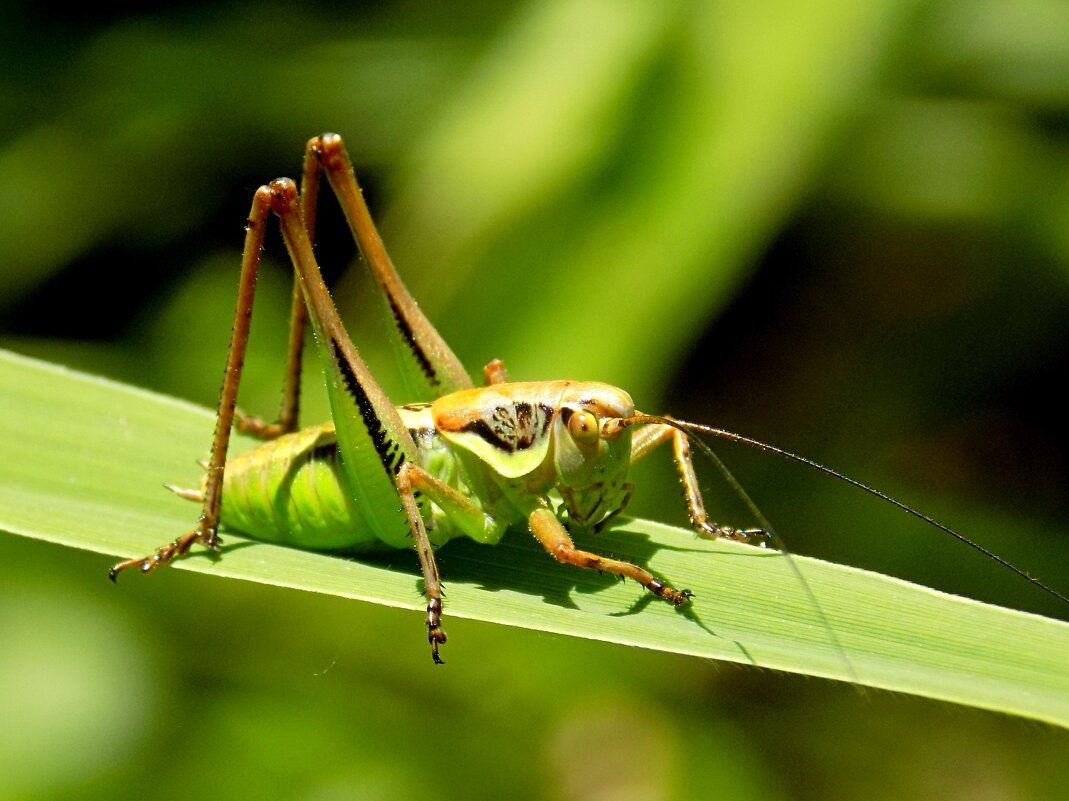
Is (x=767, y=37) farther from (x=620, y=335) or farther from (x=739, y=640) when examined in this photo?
(x=739, y=640)

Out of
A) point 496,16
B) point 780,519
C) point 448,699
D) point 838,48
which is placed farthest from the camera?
point 496,16

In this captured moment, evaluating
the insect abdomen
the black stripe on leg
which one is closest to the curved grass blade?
the insect abdomen

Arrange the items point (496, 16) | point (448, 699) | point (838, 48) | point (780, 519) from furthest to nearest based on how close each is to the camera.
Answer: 1. point (496, 16)
2. point (780, 519)
3. point (838, 48)
4. point (448, 699)

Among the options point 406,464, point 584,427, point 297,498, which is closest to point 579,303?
point 584,427

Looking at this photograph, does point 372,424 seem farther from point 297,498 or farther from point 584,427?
point 584,427

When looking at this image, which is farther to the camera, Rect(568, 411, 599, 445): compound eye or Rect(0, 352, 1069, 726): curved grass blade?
Rect(568, 411, 599, 445): compound eye

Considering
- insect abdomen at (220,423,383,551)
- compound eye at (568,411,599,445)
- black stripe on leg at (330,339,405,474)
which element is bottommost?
insect abdomen at (220,423,383,551)

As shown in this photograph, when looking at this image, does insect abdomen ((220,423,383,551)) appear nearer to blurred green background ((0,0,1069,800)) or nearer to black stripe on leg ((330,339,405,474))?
black stripe on leg ((330,339,405,474))

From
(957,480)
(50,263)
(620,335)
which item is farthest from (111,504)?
(957,480)
